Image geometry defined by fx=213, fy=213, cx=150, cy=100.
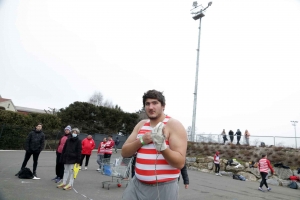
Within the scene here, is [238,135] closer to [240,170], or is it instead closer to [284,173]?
[240,170]

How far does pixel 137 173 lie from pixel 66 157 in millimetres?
5083

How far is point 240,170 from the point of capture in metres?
17.3

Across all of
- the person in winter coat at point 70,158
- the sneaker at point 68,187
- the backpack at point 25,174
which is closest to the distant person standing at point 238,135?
the person in winter coat at point 70,158

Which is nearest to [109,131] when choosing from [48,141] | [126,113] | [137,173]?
[126,113]

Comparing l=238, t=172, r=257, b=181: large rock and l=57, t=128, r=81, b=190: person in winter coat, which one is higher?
l=57, t=128, r=81, b=190: person in winter coat

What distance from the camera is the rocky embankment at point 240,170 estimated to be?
15.5 meters

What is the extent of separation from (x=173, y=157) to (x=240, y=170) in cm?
1772

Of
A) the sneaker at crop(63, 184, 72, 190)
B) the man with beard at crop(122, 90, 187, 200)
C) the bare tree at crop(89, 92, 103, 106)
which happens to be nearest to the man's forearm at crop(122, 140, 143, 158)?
the man with beard at crop(122, 90, 187, 200)

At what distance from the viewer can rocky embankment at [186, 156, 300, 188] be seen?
15453 millimetres

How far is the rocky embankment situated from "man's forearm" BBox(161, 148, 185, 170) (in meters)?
16.6

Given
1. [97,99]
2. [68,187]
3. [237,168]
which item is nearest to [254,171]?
[237,168]

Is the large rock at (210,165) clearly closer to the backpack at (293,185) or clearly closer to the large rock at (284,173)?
the large rock at (284,173)

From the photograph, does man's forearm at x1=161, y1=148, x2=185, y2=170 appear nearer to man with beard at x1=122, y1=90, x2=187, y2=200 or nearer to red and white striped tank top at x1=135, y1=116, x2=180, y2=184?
man with beard at x1=122, y1=90, x2=187, y2=200

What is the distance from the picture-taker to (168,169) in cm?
214
